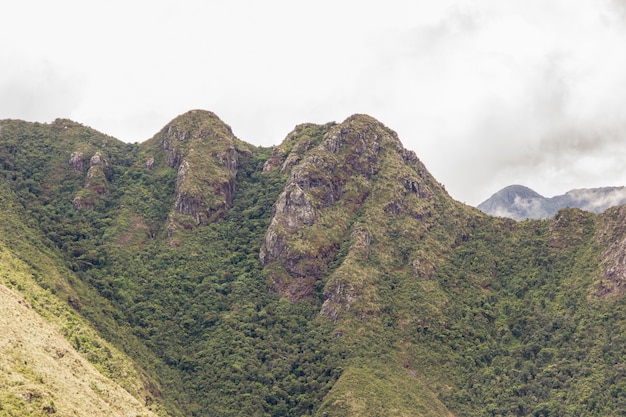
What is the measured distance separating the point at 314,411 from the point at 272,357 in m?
23.8

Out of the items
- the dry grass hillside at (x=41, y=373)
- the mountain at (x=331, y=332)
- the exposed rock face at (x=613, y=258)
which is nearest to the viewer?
the dry grass hillside at (x=41, y=373)

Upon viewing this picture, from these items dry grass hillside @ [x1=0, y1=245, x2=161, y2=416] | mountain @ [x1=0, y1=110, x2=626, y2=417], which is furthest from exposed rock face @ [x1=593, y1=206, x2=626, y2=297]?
dry grass hillside @ [x1=0, y1=245, x2=161, y2=416]

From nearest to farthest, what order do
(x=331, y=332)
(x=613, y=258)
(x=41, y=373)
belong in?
(x=41, y=373) < (x=613, y=258) < (x=331, y=332)

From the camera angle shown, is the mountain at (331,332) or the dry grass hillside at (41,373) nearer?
the dry grass hillside at (41,373)

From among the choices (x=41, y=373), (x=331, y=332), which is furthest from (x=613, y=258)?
(x=41, y=373)

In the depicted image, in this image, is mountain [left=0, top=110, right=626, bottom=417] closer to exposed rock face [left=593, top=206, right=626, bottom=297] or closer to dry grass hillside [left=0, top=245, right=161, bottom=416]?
exposed rock face [left=593, top=206, right=626, bottom=297]

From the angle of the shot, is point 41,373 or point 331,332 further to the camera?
point 331,332

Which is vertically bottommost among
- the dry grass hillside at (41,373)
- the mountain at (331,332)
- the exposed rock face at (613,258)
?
the dry grass hillside at (41,373)

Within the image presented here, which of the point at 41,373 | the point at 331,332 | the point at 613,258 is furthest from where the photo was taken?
the point at 331,332

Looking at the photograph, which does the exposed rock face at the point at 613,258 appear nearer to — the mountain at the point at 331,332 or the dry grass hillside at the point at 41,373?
the mountain at the point at 331,332

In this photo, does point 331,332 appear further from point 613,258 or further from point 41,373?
point 41,373

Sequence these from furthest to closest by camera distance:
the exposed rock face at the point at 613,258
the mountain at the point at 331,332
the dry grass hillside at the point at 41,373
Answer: the exposed rock face at the point at 613,258, the mountain at the point at 331,332, the dry grass hillside at the point at 41,373

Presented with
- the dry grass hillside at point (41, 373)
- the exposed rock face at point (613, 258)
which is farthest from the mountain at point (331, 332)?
the dry grass hillside at point (41, 373)

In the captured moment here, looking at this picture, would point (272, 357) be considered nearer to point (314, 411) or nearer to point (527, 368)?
point (314, 411)
